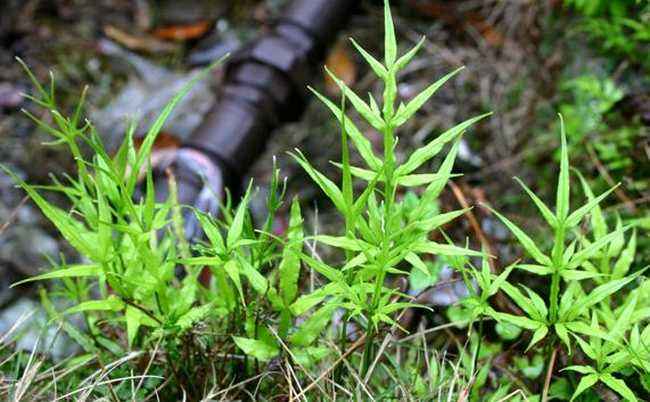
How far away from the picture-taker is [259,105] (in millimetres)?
2891

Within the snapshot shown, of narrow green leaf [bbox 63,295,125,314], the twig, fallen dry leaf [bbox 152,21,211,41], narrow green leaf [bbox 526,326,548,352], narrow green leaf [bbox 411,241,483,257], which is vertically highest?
narrow green leaf [bbox 411,241,483,257]

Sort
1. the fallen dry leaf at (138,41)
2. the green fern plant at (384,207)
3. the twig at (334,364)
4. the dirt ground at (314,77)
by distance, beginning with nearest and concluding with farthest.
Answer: the green fern plant at (384,207)
the twig at (334,364)
the dirt ground at (314,77)
the fallen dry leaf at (138,41)

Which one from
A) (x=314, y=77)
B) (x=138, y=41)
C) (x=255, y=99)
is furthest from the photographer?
(x=138, y=41)

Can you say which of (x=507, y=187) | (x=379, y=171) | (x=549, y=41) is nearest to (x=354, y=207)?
(x=379, y=171)

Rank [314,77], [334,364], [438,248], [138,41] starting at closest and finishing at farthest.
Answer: [438,248] → [334,364] → [314,77] → [138,41]

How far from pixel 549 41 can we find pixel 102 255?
2.11 metres

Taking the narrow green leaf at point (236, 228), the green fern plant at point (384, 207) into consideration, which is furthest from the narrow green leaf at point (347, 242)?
the narrow green leaf at point (236, 228)

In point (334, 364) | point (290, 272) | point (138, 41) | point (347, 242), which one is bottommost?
point (138, 41)

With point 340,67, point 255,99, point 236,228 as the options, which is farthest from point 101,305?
point 340,67

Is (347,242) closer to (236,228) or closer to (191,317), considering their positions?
(236,228)

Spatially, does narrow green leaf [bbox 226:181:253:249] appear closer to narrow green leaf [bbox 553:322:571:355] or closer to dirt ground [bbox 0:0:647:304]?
narrow green leaf [bbox 553:322:571:355]

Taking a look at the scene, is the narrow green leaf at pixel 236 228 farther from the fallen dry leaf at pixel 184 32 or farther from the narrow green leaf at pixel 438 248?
the fallen dry leaf at pixel 184 32

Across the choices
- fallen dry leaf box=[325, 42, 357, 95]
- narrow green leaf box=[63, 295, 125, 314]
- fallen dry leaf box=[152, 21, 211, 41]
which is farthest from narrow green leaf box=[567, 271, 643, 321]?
fallen dry leaf box=[152, 21, 211, 41]

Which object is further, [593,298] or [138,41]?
[138,41]
